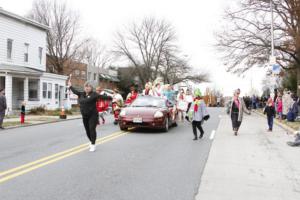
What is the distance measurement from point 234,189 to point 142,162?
2.70 meters

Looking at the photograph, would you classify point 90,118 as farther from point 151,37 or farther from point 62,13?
point 151,37

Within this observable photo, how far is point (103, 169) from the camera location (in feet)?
26.1

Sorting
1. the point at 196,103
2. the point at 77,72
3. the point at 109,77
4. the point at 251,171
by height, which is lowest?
the point at 251,171

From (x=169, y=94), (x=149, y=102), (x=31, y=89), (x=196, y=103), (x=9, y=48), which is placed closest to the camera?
(x=196, y=103)

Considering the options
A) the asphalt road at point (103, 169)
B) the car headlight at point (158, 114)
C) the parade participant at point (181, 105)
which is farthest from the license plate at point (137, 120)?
the parade participant at point (181, 105)

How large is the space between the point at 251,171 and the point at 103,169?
286 centimetres

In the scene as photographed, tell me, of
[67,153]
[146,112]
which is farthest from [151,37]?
[67,153]

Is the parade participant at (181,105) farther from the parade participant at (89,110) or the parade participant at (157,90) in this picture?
the parade participant at (89,110)

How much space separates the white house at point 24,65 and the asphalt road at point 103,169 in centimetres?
1770

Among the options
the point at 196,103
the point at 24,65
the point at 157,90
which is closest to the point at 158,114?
the point at 196,103

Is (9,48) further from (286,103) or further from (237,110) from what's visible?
(237,110)

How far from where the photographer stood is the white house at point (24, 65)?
29.4m

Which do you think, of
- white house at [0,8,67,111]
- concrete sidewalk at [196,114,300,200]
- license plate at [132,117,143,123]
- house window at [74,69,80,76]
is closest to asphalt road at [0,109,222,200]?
concrete sidewalk at [196,114,300,200]

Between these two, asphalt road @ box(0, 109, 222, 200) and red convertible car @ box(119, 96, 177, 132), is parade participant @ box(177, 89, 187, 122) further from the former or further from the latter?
asphalt road @ box(0, 109, 222, 200)
